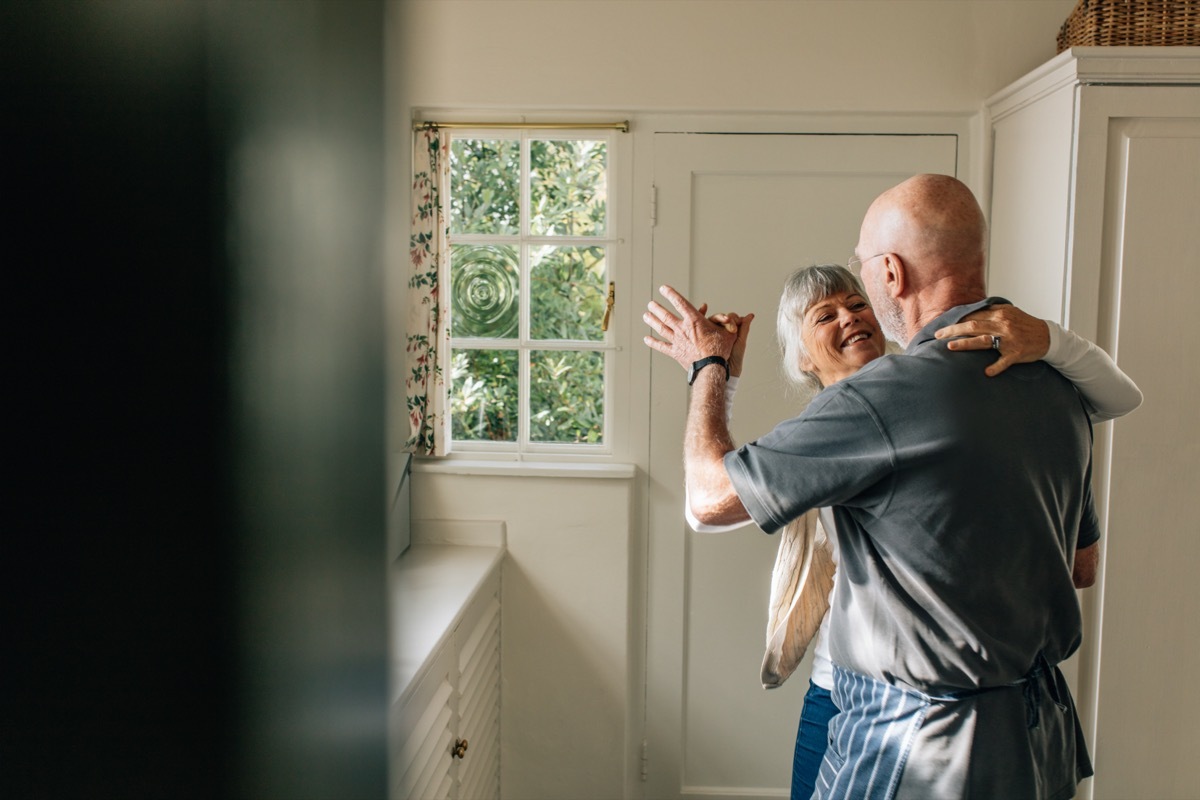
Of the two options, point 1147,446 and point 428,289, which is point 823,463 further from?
point 428,289

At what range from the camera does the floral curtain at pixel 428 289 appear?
2477mm

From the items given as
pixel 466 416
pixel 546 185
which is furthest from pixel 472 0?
pixel 466 416

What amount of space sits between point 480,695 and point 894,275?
5.11ft

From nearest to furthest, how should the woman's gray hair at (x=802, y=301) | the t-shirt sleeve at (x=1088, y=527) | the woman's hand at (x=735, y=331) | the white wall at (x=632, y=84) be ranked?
the t-shirt sleeve at (x=1088, y=527) → the woman's hand at (x=735, y=331) → the woman's gray hair at (x=802, y=301) → the white wall at (x=632, y=84)

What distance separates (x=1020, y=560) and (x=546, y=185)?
178cm

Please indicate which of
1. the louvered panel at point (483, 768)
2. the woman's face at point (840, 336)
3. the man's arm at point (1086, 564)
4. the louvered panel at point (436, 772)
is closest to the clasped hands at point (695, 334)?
the woman's face at point (840, 336)

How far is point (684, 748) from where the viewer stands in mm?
2645

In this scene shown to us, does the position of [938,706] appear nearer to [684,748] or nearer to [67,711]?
[67,711]

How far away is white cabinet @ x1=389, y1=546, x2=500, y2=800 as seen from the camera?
5.41 feet

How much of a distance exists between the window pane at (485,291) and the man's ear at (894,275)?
1466 millimetres

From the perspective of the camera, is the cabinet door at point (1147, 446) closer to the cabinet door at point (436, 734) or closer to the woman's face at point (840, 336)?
the woman's face at point (840, 336)

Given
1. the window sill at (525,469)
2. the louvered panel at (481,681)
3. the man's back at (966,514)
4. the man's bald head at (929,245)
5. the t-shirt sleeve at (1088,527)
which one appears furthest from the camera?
the window sill at (525,469)

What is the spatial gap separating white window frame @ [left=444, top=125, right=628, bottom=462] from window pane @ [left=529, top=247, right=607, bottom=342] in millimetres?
22

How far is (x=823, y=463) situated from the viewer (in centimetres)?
114
